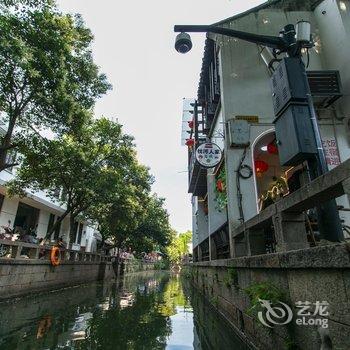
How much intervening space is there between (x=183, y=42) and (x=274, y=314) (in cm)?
576

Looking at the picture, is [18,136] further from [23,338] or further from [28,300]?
[23,338]

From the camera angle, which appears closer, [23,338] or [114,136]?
[23,338]

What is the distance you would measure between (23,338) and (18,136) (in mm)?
9131

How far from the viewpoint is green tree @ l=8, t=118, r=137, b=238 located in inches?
516

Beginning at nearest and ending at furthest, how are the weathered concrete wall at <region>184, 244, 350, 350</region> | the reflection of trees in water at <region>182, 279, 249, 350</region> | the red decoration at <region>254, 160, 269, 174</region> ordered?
the weathered concrete wall at <region>184, 244, 350, 350</region>
the reflection of trees in water at <region>182, 279, 249, 350</region>
the red decoration at <region>254, 160, 269, 174</region>

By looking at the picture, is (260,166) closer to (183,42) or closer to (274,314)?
(183,42)

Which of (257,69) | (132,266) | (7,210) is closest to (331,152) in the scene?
(257,69)

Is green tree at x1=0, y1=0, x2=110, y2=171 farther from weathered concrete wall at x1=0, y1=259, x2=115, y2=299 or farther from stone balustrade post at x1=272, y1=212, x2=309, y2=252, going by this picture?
stone balustrade post at x1=272, y1=212, x2=309, y2=252

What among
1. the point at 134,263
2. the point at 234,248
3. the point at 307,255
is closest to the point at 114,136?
the point at 234,248

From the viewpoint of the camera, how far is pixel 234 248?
7961mm

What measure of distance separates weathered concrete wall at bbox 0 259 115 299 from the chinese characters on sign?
1261 centimetres

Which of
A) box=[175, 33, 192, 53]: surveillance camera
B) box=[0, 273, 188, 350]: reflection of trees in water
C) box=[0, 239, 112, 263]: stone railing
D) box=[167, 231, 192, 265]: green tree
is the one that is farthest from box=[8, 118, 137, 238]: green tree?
box=[167, 231, 192, 265]: green tree

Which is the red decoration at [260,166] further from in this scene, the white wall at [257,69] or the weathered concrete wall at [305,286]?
the weathered concrete wall at [305,286]

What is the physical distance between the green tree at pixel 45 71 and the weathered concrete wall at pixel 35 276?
13.7ft
